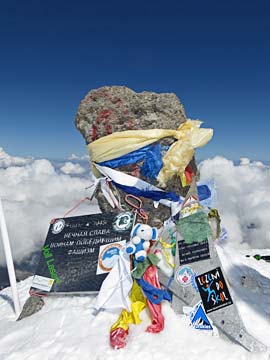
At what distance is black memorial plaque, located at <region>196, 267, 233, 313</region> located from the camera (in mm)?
4930

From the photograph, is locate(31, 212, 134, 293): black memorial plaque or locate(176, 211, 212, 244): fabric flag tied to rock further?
locate(31, 212, 134, 293): black memorial plaque

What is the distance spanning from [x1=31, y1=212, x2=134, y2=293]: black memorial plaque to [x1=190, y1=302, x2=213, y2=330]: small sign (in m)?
2.05

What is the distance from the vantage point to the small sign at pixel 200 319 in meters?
4.91

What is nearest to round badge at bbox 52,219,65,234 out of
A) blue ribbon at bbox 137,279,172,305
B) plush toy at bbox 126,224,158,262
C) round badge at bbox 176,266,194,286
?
plush toy at bbox 126,224,158,262

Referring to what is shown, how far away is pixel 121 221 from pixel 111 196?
90 centimetres

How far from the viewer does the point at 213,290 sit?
16.6 ft

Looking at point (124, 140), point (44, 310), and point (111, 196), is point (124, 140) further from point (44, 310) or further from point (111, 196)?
point (44, 310)

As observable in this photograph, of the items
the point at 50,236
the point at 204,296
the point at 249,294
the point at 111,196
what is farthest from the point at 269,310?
the point at 50,236

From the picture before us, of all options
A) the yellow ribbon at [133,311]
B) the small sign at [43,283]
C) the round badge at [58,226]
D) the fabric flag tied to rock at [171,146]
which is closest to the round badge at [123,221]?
the fabric flag tied to rock at [171,146]

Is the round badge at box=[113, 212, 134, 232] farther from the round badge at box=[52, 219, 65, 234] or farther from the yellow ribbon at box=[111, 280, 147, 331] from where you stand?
the yellow ribbon at box=[111, 280, 147, 331]

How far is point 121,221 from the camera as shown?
704 centimetres

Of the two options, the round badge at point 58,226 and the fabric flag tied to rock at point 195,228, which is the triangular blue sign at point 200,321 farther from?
the round badge at point 58,226

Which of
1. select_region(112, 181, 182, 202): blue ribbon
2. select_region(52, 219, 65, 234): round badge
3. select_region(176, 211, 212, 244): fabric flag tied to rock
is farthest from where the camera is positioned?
select_region(52, 219, 65, 234): round badge

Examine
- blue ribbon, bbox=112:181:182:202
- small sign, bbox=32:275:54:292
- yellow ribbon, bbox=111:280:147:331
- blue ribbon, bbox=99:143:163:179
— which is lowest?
yellow ribbon, bbox=111:280:147:331
